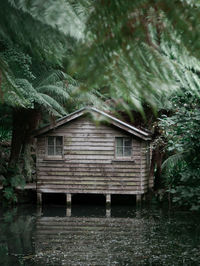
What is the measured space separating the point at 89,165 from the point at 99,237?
20.5 feet

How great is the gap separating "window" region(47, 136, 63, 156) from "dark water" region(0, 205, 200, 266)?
7.47ft

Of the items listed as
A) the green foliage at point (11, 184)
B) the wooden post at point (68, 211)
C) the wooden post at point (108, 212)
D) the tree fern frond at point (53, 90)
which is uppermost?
the tree fern frond at point (53, 90)

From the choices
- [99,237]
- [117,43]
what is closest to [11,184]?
[99,237]

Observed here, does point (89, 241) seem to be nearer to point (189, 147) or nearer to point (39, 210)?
point (189, 147)

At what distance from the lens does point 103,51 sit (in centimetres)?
67

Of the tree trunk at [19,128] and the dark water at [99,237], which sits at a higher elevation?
the tree trunk at [19,128]

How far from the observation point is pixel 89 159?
15.8m

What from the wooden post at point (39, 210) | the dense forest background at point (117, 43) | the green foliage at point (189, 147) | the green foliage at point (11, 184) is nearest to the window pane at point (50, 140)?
the green foliage at point (11, 184)

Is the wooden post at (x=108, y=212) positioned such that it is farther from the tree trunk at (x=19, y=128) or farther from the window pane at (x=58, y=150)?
the tree trunk at (x=19, y=128)

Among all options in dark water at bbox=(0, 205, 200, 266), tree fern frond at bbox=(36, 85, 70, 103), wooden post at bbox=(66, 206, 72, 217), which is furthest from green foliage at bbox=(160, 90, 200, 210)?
wooden post at bbox=(66, 206, 72, 217)

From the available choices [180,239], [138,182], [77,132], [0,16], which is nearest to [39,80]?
[77,132]

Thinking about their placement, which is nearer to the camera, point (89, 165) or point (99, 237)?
point (99, 237)

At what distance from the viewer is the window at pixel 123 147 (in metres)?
15.8

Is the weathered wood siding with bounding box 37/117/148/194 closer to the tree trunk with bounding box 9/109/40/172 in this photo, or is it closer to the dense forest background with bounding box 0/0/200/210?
the tree trunk with bounding box 9/109/40/172
